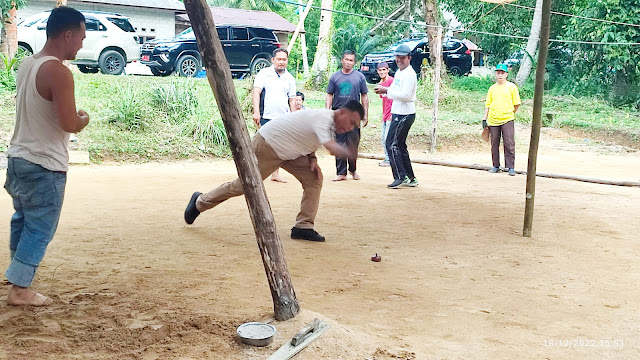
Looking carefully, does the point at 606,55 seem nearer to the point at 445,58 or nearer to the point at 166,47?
the point at 445,58

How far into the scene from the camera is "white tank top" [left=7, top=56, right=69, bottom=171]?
142 inches

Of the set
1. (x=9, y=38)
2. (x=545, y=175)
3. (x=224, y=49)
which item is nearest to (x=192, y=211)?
(x=545, y=175)

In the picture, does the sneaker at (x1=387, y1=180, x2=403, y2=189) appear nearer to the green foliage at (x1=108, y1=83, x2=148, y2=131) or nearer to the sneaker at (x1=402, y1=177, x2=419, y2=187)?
the sneaker at (x1=402, y1=177, x2=419, y2=187)

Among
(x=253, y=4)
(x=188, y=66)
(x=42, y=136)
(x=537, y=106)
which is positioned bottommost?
(x=42, y=136)

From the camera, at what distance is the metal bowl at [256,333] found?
329 centimetres

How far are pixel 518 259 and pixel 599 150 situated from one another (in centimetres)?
1080

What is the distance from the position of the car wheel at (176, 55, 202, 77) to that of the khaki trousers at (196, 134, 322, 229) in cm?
1232

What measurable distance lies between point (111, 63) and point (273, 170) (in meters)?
13.0

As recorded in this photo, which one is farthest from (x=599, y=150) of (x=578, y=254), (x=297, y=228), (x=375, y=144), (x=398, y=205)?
(x=297, y=228)

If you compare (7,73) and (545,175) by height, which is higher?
(7,73)

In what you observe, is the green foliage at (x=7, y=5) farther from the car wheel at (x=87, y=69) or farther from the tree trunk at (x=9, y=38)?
the car wheel at (x=87, y=69)

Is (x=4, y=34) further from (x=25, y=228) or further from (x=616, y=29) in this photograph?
(x=616, y=29)

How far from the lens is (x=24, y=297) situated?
381 cm

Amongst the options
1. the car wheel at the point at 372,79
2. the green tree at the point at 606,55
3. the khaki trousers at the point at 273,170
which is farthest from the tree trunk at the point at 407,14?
the khaki trousers at the point at 273,170
